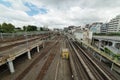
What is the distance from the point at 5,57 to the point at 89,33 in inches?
1592

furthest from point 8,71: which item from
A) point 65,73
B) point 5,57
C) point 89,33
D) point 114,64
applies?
point 89,33

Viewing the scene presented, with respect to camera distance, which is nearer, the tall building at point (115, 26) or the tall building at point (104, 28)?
the tall building at point (115, 26)

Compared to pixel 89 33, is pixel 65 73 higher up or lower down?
lower down

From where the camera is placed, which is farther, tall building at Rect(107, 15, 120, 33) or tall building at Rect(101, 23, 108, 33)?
tall building at Rect(101, 23, 108, 33)

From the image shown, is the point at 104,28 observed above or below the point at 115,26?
below

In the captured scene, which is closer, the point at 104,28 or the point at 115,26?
the point at 115,26

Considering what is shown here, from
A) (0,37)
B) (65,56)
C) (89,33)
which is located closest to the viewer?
(65,56)

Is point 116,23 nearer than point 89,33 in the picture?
No

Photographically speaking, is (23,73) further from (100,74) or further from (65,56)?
(100,74)

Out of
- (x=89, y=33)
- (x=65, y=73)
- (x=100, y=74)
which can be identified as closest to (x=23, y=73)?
(x=65, y=73)

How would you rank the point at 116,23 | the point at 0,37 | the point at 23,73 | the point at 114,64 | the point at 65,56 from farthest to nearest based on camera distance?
the point at 116,23
the point at 0,37
the point at 65,56
the point at 114,64
the point at 23,73

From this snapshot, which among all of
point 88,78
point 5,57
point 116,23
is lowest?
point 88,78

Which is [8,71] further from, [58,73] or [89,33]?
[89,33]

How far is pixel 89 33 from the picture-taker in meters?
45.2
